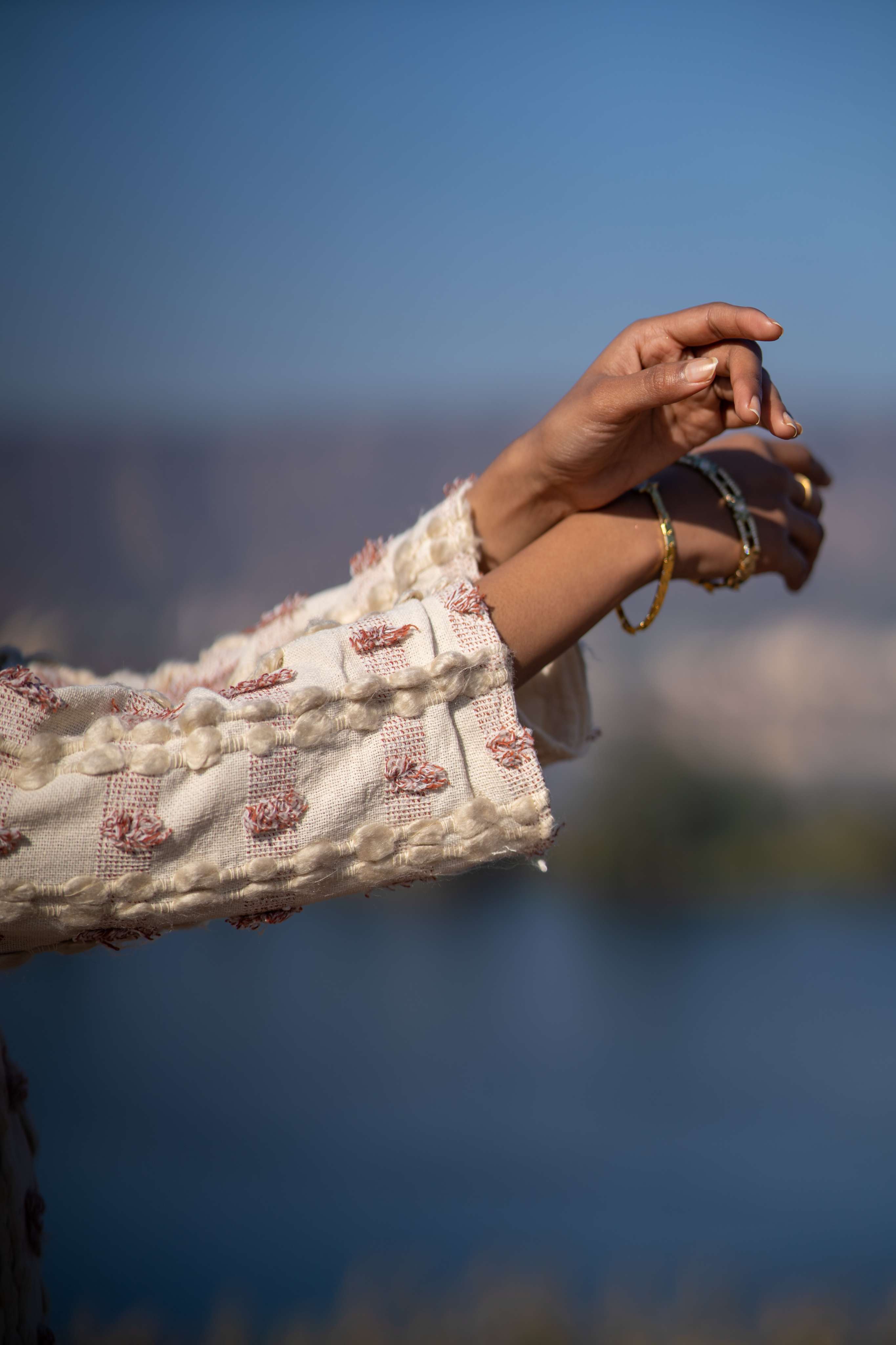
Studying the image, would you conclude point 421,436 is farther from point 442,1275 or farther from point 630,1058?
point 442,1275

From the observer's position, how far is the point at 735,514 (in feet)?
1.43

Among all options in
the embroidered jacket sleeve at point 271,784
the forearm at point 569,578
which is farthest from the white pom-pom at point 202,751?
the forearm at point 569,578

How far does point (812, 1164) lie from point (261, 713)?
1.91ft

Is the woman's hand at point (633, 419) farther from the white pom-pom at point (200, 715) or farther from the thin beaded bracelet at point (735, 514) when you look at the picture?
the white pom-pom at point (200, 715)

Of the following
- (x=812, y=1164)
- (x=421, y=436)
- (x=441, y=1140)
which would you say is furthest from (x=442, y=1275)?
(x=421, y=436)

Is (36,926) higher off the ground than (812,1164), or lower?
higher

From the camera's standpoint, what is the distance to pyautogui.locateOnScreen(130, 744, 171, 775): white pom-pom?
0.28 m

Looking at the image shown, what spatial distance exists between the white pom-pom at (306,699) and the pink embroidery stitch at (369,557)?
0.16m

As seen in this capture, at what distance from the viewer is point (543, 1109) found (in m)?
0.76

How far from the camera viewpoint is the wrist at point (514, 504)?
1.32 ft

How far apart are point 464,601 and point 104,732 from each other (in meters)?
0.12

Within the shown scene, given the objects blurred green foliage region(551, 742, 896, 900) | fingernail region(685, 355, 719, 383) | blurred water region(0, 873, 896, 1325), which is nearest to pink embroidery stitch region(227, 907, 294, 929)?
fingernail region(685, 355, 719, 383)

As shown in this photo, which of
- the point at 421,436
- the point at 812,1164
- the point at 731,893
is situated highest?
the point at 421,436

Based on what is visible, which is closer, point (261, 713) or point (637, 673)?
point (261, 713)
